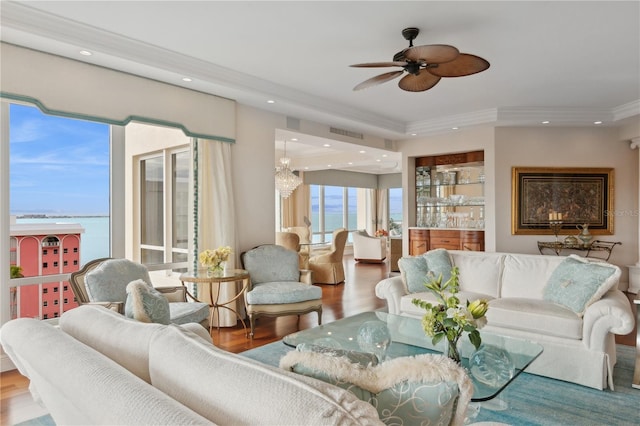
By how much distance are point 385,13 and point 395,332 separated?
2.34m

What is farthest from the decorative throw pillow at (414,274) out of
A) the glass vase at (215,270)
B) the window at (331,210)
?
the window at (331,210)

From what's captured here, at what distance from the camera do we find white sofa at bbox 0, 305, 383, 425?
83cm

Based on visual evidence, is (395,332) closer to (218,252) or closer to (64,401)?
(218,252)

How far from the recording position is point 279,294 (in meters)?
4.27

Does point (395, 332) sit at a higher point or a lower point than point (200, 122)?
lower

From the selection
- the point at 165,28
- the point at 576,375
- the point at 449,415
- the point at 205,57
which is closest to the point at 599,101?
the point at 576,375

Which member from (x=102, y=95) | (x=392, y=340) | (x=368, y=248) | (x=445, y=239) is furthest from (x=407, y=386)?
(x=368, y=248)

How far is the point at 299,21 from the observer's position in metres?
3.13

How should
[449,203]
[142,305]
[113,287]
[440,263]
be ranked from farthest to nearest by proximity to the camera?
1. [449,203]
2. [440,263]
3. [113,287]
4. [142,305]

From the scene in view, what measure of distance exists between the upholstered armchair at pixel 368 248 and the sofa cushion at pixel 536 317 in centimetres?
644

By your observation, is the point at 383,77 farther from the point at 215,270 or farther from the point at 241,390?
the point at 241,390

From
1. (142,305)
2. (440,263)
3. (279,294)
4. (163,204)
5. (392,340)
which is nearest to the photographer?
(142,305)

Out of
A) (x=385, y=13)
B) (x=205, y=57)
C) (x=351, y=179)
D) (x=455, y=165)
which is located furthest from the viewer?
(x=351, y=179)

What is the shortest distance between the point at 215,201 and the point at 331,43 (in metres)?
2.14
